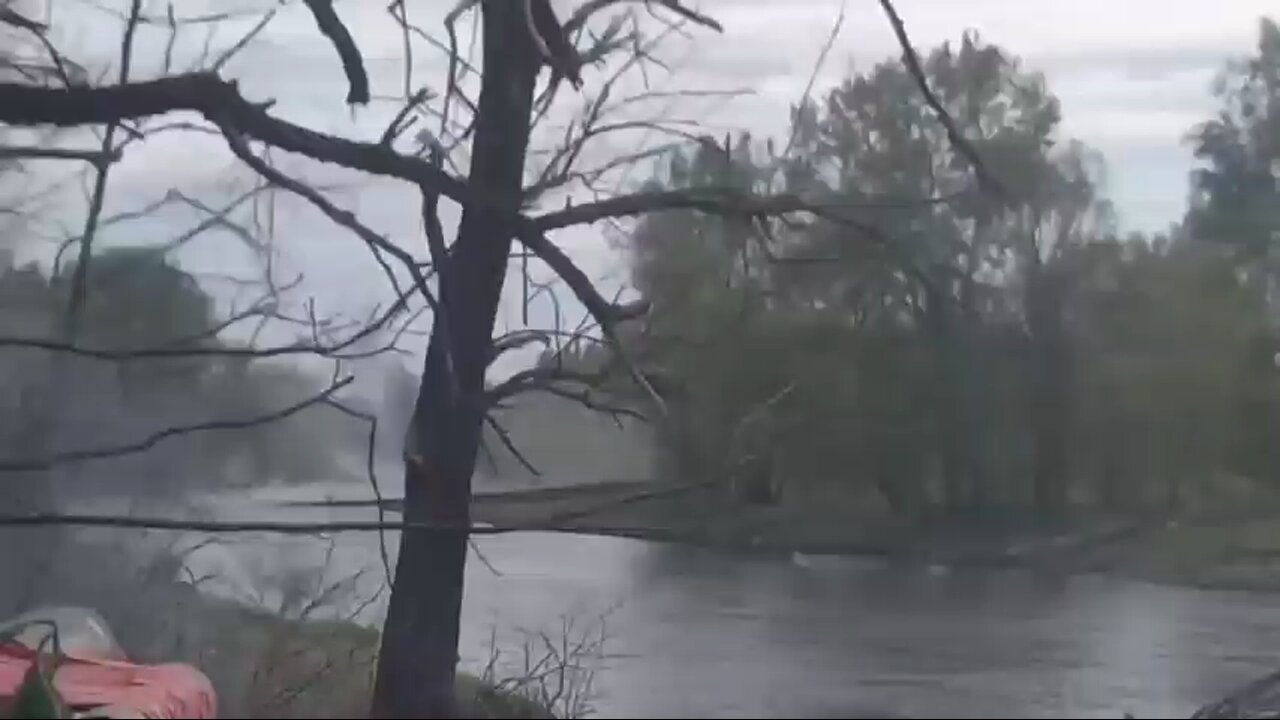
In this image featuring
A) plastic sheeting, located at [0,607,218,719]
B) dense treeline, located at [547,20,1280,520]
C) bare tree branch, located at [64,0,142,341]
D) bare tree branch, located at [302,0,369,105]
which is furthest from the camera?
bare tree branch, located at [64,0,142,341]

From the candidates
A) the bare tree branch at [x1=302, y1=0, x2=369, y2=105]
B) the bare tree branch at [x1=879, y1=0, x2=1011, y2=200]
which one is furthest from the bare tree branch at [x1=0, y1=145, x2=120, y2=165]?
the bare tree branch at [x1=879, y1=0, x2=1011, y2=200]

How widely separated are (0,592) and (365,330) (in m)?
0.66

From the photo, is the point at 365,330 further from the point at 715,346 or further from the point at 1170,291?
the point at 1170,291

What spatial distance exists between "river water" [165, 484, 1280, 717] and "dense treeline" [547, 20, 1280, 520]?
101 mm

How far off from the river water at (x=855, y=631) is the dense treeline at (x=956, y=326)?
101 mm

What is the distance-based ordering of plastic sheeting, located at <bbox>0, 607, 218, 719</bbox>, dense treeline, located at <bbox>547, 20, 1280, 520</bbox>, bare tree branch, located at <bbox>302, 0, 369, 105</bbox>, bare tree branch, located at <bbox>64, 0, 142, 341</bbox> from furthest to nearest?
1. bare tree branch, located at <bbox>64, 0, 142, 341</bbox>
2. bare tree branch, located at <bbox>302, 0, 369, 105</bbox>
3. dense treeline, located at <bbox>547, 20, 1280, 520</bbox>
4. plastic sheeting, located at <bbox>0, 607, 218, 719</bbox>

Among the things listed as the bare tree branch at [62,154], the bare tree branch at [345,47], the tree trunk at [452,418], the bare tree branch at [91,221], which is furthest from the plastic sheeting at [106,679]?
the bare tree branch at [345,47]

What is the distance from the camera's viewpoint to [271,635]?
7.64ft

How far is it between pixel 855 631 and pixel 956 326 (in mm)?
374

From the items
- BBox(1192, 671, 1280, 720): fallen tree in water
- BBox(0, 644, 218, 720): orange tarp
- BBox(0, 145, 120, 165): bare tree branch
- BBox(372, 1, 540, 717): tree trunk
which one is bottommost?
BBox(0, 644, 218, 720): orange tarp

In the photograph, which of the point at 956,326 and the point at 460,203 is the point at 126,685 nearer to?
the point at 460,203

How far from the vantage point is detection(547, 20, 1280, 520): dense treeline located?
7.25 feet

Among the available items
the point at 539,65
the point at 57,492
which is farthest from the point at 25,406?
the point at 539,65

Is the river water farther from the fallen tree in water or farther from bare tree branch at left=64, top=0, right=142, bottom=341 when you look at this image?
bare tree branch at left=64, top=0, right=142, bottom=341
